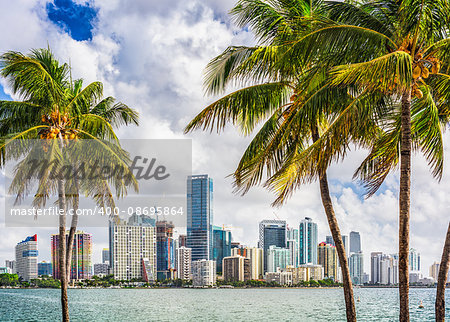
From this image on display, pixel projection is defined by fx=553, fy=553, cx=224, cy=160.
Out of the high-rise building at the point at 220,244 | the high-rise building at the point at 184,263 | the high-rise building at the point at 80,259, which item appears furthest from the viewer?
the high-rise building at the point at 220,244

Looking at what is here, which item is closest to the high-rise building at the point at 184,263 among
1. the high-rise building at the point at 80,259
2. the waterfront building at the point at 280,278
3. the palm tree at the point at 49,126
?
the waterfront building at the point at 280,278

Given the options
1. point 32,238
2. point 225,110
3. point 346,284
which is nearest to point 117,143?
point 225,110

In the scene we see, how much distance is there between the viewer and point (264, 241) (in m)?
111

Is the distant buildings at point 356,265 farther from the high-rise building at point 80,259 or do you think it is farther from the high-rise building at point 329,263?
the high-rise building at point 80,259

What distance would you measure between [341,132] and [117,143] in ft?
22.8

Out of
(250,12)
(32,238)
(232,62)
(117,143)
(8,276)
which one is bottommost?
(8,276)

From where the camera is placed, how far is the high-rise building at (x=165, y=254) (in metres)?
99.4

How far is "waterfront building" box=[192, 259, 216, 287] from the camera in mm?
101562

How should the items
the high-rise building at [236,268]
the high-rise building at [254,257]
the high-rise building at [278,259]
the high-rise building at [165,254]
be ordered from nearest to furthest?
the high-rise building at [165,254] → the high-rise building at [236,268] → the high-rise building at [254,257] → the high-rise building at [278,259]

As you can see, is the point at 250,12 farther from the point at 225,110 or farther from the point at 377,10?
the point at 377,10

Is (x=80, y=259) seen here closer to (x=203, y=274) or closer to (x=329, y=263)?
(x=203, y=274)

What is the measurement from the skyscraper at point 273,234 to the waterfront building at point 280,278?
287 inches

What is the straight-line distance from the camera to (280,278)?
336 ft

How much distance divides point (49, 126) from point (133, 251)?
80962 millimetres
